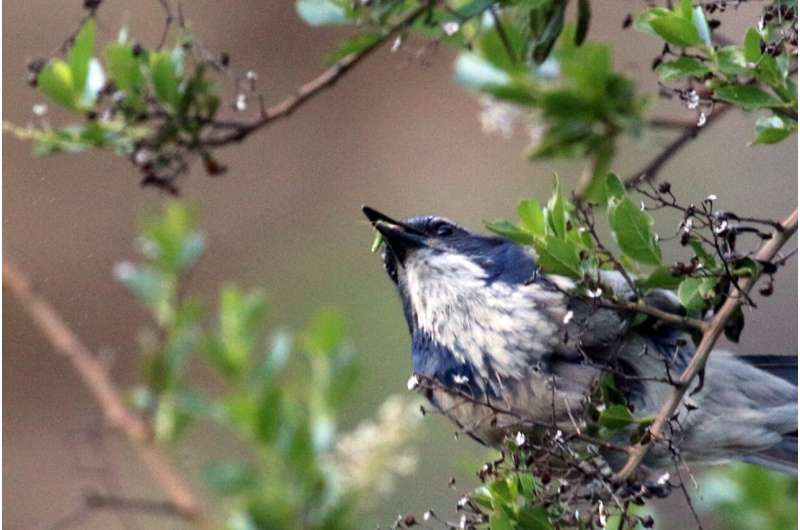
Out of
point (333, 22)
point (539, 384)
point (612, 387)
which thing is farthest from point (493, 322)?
point (333, 22)

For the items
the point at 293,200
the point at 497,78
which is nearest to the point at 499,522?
the point at 497,78

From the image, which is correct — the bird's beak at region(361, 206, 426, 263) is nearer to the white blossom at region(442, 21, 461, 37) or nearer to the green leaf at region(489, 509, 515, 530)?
the white blossom at region(442, 21, 461, 37)

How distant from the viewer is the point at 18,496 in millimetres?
4488

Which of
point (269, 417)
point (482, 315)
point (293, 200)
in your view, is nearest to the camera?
point (482, 315)

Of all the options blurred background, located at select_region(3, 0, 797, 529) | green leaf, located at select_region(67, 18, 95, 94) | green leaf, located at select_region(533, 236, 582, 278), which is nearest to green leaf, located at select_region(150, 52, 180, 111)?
green leaf, located at select_region(67, 18, 95, 94)

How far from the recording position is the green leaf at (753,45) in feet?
5.63

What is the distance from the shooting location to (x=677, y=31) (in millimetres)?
1790

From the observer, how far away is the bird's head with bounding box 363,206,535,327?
2.43m

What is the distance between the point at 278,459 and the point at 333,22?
0.81 metres

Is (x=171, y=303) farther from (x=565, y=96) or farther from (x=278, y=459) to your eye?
(x=565, y=96)

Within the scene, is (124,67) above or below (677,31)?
above

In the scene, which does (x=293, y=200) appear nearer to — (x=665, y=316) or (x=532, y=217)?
(x=532, y=217)

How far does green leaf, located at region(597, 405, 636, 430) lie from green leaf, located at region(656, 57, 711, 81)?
0.44 m

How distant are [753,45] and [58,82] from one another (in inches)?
46.9
